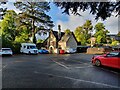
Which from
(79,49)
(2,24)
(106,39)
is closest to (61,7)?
(2,24)

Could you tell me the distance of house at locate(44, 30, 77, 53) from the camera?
64.5 metres

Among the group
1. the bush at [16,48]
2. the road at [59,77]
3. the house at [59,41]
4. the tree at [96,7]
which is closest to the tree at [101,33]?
the house at [59,41]

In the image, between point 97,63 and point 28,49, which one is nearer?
point 97,63

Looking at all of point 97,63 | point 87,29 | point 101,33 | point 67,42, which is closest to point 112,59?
point 97,63

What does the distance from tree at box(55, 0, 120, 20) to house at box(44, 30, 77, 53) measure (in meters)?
56.2

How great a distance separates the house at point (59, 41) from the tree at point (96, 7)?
5622 cm

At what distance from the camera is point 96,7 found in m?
7.12

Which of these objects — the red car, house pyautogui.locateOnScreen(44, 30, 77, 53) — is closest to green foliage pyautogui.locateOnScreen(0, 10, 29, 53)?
house pyautogui.locateOnScreen(44, 30, 77, 53)

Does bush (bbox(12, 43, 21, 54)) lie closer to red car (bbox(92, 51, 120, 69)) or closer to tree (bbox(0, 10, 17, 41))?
tree (bbox(0, 10, 17, 41))

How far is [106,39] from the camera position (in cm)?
7156

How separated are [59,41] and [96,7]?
58.6 m

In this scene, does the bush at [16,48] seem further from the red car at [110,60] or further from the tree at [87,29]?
the tree at [87,29]

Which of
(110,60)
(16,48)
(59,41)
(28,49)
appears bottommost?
(110,60)

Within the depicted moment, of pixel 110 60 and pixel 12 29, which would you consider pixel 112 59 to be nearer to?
pixel 110 60
